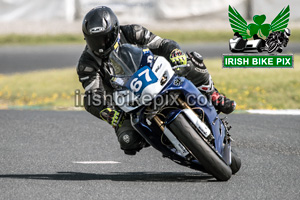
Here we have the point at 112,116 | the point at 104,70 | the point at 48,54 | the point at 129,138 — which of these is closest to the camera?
the point at 129,138

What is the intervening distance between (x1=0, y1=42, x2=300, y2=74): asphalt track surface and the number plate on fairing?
13901 mm

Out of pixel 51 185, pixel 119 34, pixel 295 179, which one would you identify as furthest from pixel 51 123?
pixel 295 179

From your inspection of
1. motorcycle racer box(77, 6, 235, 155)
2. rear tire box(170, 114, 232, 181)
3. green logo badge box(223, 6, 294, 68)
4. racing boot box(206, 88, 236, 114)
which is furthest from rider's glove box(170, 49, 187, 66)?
green logo badge box(223, 6, 294, 68)

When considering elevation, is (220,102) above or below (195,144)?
below

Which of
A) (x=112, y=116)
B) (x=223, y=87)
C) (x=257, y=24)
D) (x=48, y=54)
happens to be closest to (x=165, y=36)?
(x=48, y=54)

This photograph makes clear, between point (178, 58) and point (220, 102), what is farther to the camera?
point (220, 102)

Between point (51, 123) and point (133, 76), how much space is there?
14.1 ft

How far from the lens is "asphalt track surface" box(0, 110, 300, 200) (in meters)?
5.20

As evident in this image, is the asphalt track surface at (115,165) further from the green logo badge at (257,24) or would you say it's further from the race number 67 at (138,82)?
the green logo badge at (257,24)

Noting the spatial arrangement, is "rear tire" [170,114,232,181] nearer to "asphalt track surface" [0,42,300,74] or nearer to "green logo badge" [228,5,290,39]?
"green logo badge" [228,5,290,39]

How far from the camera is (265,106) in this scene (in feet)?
41.0

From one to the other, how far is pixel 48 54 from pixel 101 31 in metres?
15.1

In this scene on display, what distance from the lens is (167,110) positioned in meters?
5.30

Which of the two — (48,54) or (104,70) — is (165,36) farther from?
(104,70)
